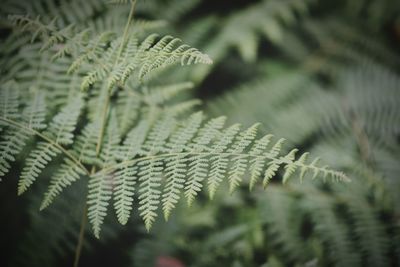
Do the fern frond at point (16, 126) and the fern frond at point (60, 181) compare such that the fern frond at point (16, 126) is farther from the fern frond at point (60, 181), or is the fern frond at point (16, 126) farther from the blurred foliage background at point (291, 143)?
the blurred foliage background at point (291, 143)

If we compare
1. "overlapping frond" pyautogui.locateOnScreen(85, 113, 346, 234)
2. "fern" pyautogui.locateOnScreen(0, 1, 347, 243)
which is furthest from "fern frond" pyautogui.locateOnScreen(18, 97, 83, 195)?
"overlapping frond" pyautogui.locateOnScreen(85, 113, 346, 234)

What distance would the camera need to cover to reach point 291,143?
2.67 metres

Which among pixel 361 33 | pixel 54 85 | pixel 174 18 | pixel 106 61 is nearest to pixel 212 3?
pixel 174 18

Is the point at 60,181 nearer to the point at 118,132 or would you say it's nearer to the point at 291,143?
the point at 118,132

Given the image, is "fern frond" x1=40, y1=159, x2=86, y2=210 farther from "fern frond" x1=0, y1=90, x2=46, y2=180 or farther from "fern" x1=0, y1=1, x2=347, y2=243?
"fern frond" x1=0, y1=90, x2=46, y2=180

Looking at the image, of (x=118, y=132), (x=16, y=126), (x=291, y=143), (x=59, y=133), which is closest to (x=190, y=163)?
(x=118, y=132)

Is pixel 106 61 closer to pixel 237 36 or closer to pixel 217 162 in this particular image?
pixel 217 162

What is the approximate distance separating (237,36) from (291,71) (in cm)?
65

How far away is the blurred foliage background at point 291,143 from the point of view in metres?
2.14

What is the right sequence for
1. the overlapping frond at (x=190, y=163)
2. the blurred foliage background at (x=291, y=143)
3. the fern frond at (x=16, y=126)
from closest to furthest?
the overlapping frond at (x=190, y=163) < the fern frond at (x=16, y=126) < the blurred foliage background at (x=291, y=143)

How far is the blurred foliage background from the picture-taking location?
7.01ft

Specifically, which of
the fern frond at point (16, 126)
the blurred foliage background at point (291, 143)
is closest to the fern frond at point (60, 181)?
the fern frond at point (16, 126)

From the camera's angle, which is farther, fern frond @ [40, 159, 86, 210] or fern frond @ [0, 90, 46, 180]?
fern frond @ [0, 90, 46, 180]

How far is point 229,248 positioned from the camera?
2.24 meters
